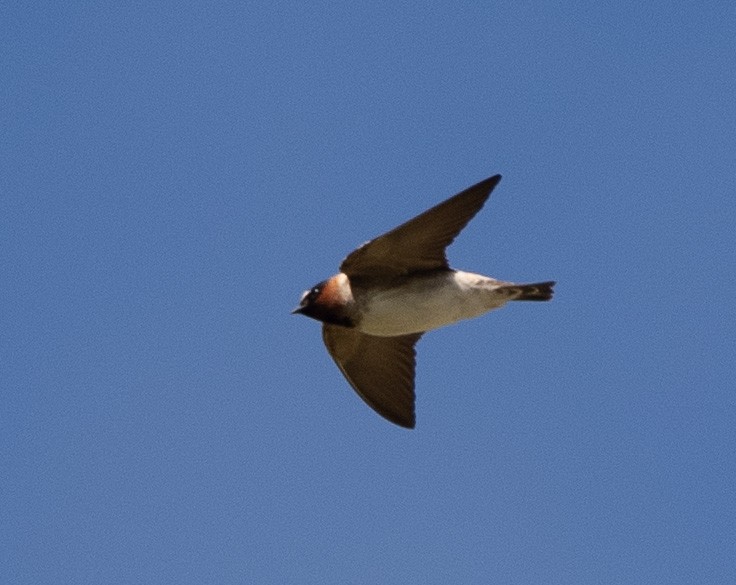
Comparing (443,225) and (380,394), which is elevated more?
(443,225)

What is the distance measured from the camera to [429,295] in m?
9.08

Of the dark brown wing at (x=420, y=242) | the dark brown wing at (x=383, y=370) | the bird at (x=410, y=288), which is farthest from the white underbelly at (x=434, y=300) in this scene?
the dark brown wing at (x=383, y=370)

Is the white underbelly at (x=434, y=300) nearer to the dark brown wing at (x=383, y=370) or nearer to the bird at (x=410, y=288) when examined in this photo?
the bird at (x=410, y=288)

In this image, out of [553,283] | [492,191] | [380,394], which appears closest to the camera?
[492,191]

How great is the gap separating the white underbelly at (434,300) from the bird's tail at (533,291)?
0.28 feet

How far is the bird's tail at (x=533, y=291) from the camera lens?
898cm

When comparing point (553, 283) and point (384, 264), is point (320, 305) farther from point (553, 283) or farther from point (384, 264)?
point (553, 283)

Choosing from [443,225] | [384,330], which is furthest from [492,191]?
[384,330]

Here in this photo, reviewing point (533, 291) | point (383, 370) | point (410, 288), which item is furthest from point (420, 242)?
point (383, 370)

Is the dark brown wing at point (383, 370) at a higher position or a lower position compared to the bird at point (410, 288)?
lower

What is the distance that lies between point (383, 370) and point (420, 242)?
4.83 feet

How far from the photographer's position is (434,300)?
907 centimetres

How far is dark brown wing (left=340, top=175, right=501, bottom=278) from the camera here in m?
8.52

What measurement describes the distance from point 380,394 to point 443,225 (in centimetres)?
176
